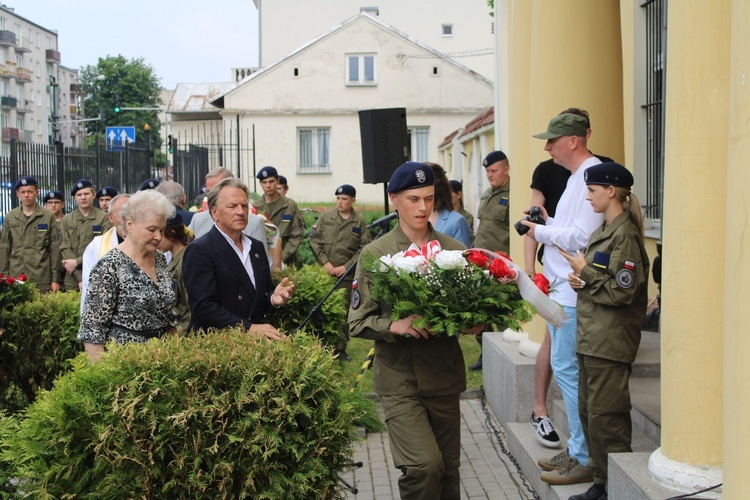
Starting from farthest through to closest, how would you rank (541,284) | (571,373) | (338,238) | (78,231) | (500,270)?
(78,231)
(338,238)
(571,373)
(541,284)
(500,270)

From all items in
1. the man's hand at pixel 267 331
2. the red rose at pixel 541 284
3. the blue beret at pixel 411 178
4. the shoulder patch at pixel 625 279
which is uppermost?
the blue beret at pixel 411 178

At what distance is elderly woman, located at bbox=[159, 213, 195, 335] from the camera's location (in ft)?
21.6

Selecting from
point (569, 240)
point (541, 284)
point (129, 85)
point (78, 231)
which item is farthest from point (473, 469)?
Result: point (129, 85)

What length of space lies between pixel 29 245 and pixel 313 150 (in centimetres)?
2694

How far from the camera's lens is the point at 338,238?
1269 cm

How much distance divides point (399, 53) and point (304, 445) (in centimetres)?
3587

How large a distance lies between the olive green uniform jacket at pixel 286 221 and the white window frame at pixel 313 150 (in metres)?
26.6

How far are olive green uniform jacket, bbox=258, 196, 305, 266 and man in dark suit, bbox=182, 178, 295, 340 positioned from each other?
6.73 m

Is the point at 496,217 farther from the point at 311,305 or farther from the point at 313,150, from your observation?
the point at 313,150

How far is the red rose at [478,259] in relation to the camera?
4.41 m

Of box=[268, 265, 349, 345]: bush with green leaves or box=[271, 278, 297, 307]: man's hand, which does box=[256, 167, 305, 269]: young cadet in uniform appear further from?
box=[271, 278, 297, 307]: man's hand

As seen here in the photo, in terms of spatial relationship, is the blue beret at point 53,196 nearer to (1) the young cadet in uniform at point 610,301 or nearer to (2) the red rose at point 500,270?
(1) the young cadet in uniform at point 610,301

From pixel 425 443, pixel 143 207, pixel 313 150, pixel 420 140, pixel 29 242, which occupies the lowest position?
pixel 425 443

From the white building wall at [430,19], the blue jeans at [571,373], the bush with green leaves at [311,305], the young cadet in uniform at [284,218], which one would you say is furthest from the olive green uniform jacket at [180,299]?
the white building wall at [430,19]
